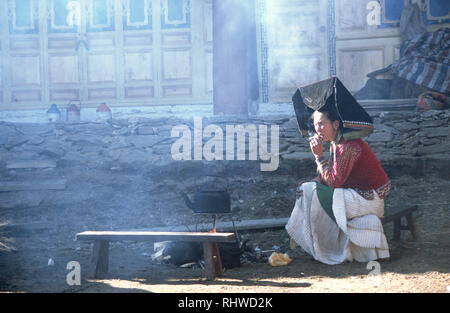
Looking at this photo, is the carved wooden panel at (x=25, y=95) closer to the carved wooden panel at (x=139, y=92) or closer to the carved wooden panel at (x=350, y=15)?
the carved wooden panel at (x=139, y=92)

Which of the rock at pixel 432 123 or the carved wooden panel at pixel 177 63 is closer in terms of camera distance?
the rock at pixel 432 123

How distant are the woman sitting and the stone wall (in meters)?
2.00

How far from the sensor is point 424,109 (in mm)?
7688

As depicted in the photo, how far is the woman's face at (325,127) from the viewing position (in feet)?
13.0

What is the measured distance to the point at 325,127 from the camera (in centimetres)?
397

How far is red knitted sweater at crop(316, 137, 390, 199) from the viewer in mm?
3875

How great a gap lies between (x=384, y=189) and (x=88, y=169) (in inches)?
173

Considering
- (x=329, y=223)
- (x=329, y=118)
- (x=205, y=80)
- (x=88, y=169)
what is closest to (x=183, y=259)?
(x=329, y=223)

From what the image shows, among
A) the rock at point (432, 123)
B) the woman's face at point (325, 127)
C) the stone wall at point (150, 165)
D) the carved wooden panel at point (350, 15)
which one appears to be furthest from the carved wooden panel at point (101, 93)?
the woman's face at point (325, 127)

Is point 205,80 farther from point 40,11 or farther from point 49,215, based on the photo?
point 49,215

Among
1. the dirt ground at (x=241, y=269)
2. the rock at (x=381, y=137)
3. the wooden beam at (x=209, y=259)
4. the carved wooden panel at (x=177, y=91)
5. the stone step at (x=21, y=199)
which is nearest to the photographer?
the dirt ground at (x=241, y=269)
